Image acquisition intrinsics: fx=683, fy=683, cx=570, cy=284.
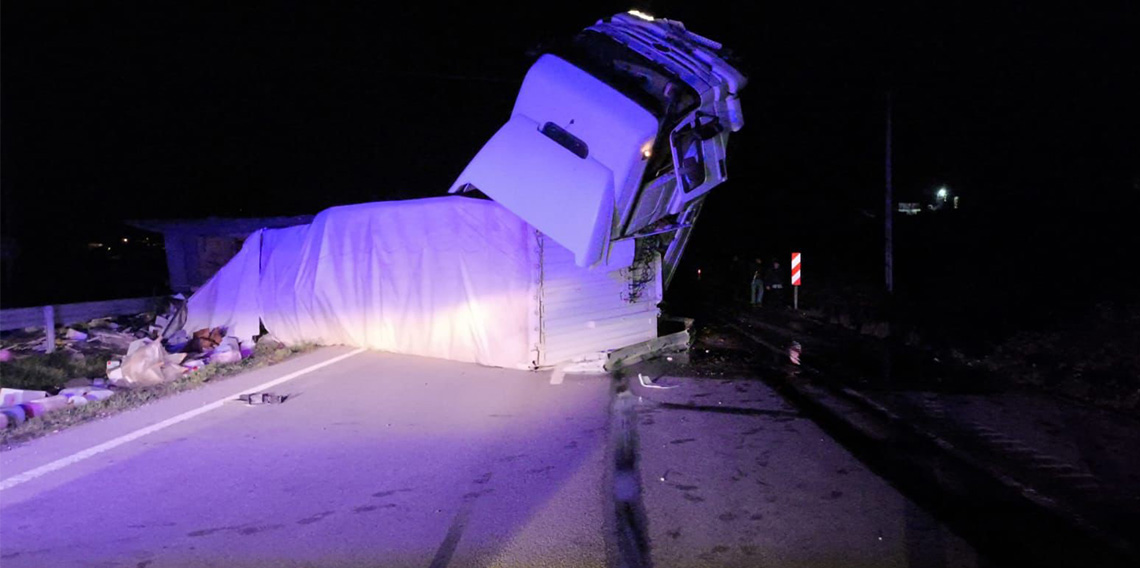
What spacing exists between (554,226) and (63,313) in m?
9.59

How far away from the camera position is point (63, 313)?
38.4 ft

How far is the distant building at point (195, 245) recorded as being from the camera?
2008cm

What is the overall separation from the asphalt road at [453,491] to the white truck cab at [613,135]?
206 centimetres

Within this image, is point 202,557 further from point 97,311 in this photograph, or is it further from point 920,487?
point 97,311

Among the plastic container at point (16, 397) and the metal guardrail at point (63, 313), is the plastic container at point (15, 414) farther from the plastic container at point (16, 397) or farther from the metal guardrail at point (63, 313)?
the metal guardrail at point (63, 313)

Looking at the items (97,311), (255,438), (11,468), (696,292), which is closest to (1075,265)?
(696,292)

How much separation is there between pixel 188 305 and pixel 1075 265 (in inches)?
686

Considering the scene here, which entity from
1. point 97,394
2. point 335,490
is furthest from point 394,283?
point 335,490

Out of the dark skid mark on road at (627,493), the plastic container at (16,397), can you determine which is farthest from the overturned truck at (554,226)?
the plastic container at (16,397)

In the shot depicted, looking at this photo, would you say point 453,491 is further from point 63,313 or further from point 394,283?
point 63,313

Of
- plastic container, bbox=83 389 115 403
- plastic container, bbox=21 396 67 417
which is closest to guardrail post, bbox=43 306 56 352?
plastic container, bbox=83 389 115 403

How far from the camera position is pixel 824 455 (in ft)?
17.3

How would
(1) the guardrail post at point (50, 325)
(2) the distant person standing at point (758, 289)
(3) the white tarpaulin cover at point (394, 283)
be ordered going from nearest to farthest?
(3) the white tarpaulin cover at point (394, 283) → (1) the guardrail post at point (50, 325) → (2) the distant person standing at point (758, 289)

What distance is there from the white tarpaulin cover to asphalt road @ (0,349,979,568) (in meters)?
1.82
